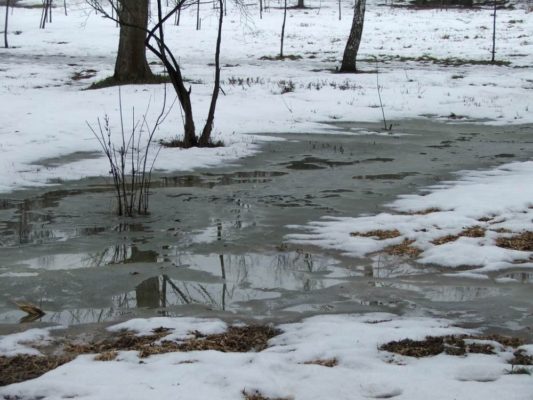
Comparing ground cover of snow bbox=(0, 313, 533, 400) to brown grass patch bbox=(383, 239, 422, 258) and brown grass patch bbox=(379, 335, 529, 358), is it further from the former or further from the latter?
brown grass patch bbox=(383, 239, 422, 258)

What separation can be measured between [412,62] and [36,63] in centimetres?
1486

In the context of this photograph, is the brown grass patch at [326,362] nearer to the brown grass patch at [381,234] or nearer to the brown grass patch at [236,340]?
the brown grass patch at [236,340]

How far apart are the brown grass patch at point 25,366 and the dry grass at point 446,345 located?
74.3 inches

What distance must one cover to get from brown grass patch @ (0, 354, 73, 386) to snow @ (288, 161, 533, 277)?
9.47 ft

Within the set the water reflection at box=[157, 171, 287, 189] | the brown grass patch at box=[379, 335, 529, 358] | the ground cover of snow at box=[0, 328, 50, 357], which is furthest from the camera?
the water reflection at box=[157, 171, 287, 189]

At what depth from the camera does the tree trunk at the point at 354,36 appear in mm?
20562

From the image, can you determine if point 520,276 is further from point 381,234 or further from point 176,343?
point 176,343

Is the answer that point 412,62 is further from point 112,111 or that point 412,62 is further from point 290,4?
point 290,4

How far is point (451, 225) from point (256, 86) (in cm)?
1222

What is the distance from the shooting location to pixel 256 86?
58.9 feet

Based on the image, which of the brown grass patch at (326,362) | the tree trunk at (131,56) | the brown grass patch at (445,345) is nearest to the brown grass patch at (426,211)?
the brown grass patch at (445,345)

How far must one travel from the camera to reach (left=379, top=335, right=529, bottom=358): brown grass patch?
368cm

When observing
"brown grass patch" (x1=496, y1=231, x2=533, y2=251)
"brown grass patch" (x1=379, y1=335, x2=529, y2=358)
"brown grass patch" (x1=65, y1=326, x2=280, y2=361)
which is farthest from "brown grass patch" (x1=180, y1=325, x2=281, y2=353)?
"brown grass patch" (x1=496, y1=231, x2=533, y2=251)

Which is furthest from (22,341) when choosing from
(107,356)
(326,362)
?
(326,362)
